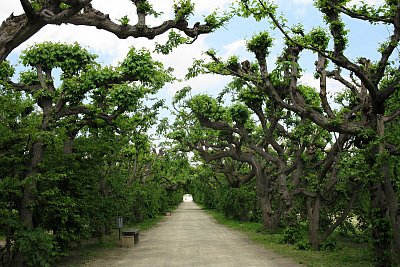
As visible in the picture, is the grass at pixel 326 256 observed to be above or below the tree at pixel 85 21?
below

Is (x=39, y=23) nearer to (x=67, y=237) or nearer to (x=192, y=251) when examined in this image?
(x=67, y=237)

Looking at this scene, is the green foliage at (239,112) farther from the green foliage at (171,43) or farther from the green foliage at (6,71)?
the green foliage at (171,43)

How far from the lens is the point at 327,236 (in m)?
16.4

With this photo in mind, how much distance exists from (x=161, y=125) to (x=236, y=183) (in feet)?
34.1

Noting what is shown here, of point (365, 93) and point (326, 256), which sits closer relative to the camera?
point (365, 93)

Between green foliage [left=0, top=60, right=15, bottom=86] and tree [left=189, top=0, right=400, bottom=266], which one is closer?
tree [left=189, top=0, right=400, bottom=266]

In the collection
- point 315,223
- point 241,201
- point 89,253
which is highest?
point 241,201

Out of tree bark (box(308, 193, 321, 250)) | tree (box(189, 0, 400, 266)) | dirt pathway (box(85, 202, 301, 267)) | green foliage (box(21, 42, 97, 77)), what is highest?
green foliage (box(21, 42, 97, 77))

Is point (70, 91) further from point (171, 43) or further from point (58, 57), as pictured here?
point (171, 43)

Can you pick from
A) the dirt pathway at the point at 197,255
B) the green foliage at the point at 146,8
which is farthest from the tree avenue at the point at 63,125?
the dirt pathway at the point at 197,255

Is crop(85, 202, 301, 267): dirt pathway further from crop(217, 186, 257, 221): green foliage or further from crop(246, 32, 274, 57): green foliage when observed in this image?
crop(217, 186, 257, 221): green foliage

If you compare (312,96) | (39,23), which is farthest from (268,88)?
(39,23)

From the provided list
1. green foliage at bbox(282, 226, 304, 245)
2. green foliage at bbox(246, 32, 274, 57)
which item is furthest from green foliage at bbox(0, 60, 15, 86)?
green foliage at bbox(282, 226, 304, 245)

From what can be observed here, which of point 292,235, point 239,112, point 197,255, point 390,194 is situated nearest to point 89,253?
point 197,255
